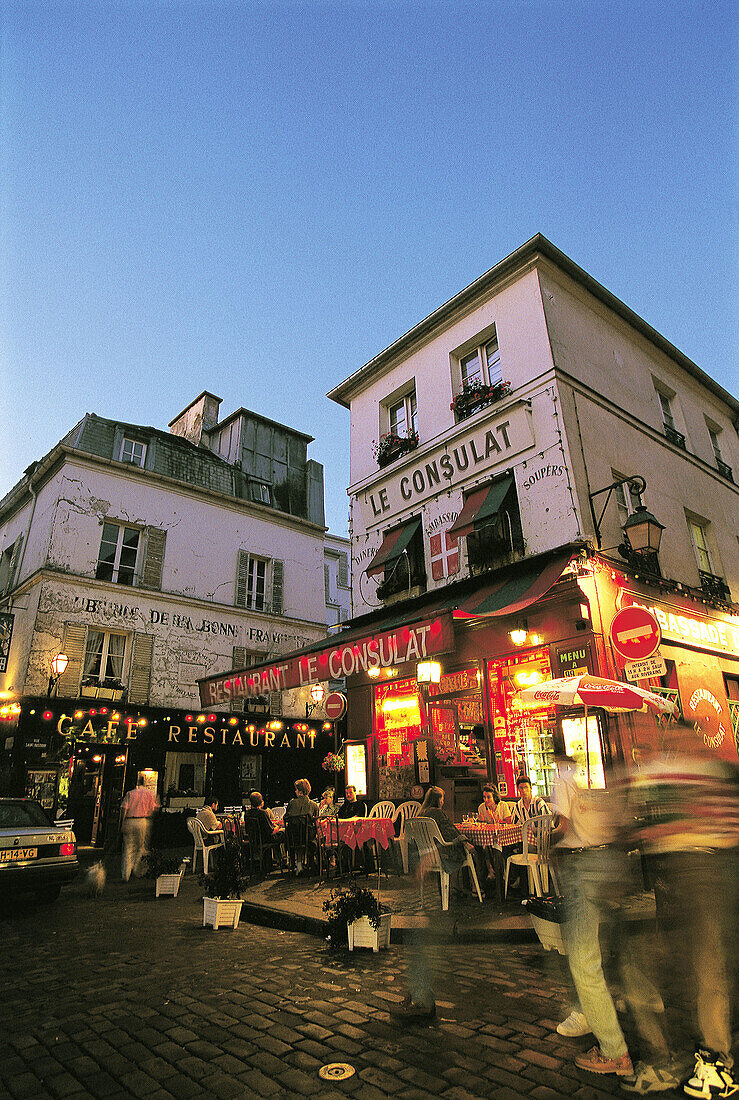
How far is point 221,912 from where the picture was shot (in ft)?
20.6

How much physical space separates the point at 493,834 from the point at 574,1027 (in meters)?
4.08

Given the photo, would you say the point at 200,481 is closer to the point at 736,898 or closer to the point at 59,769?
the point at 59,769

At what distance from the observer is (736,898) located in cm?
293

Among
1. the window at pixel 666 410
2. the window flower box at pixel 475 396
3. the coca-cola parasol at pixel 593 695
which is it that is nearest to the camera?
the coca-cola parasol at pixel 593 695

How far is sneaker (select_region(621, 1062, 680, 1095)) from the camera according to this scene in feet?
9.07

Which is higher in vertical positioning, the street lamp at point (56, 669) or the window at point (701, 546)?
the window at point (701, 546)

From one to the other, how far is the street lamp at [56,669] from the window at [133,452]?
6.51 metres

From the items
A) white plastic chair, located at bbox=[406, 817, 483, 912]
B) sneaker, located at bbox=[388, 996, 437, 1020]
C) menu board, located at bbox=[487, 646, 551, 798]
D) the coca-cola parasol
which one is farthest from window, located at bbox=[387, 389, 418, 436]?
sneaker, located at bbox=[388, 996, 437, 1020]

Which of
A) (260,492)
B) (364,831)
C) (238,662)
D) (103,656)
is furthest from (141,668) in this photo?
(364,831)

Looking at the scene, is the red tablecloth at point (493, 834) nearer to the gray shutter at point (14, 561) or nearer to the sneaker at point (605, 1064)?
the sneaker at point (605, 1064)

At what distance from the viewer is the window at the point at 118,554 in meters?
16.7

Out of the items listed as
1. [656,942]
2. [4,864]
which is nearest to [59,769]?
[4,864]

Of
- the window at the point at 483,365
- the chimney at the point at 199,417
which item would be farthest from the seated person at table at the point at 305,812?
the chimney at the point at 199,417

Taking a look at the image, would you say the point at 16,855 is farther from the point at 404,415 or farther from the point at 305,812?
the point at 404,415
